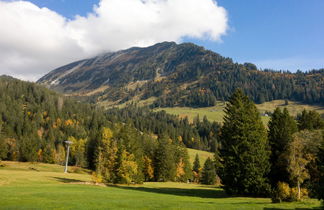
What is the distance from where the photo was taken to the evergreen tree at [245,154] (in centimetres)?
4284

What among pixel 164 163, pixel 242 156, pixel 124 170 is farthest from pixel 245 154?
pixel 164 163

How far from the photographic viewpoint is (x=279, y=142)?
47.5 meters

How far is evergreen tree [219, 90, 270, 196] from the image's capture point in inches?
1687

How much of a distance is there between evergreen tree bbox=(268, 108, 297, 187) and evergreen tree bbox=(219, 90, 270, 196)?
6.40ft

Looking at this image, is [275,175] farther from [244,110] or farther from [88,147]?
→ [88,147]

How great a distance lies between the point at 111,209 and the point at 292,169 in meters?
28.3

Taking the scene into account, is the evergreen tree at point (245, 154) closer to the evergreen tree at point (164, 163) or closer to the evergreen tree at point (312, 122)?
the evergreen tree at point (312, 122)

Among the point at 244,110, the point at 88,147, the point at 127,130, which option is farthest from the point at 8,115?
the point at 244,110

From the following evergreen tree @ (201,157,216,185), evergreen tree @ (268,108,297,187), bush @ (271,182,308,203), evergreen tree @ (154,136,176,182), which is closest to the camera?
bush @ (271,182,308,203)

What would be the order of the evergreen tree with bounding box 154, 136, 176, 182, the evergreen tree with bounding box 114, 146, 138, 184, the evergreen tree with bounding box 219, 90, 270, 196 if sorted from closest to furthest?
the evergreen tree with bounding box 219, 90, 270, 196 < the evergreen tree with bounding box 114, 146, 138, 184 < the evergreen tree with bounding box 154, 136, 176, 182

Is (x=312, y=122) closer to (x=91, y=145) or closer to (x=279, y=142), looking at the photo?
(x=279, y=142)

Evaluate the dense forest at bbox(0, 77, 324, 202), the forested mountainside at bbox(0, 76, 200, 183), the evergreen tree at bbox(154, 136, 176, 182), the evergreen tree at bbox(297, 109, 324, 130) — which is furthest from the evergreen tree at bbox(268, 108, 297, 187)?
Result: the evergreen tree at bbox(154, 136, 176, 182)

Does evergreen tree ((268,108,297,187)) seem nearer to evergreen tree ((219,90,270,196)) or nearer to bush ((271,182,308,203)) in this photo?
evergreen tree ((219,90,270,196))

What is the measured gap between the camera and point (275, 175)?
45688 mm
